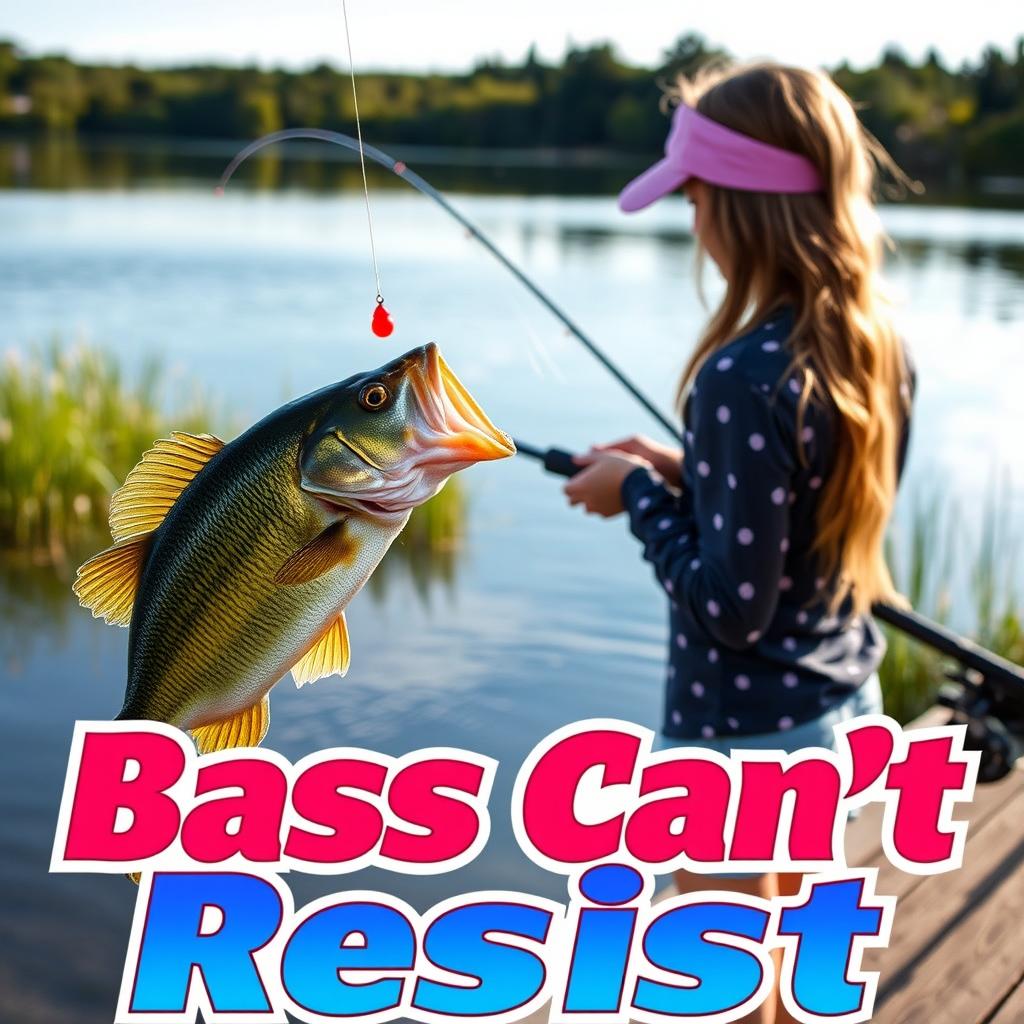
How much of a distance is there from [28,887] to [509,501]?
452 cm

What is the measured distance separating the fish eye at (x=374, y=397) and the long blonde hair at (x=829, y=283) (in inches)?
45.2

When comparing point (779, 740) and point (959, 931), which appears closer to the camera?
point (779, 740)

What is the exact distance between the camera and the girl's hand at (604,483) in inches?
80.2

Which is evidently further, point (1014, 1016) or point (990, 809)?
point (990, 809)

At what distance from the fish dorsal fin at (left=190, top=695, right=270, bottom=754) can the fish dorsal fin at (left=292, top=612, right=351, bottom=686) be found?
3cm

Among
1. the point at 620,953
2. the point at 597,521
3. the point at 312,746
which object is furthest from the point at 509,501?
the point at 620,953

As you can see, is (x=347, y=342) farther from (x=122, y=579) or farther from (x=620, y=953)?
(x=122, y=579)

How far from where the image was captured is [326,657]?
785mm

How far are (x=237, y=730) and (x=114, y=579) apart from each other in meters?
0.12

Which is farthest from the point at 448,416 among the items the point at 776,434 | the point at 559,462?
the point at 559,462

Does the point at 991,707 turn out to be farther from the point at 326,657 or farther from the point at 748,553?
the point at 326,657

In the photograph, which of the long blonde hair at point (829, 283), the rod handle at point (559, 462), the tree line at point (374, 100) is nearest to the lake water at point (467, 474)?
the long blonde hair at point (829, 283)

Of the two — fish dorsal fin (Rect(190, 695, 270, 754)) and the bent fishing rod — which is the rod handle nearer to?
the bent fishing rod

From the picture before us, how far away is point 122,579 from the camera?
0.76 metres
